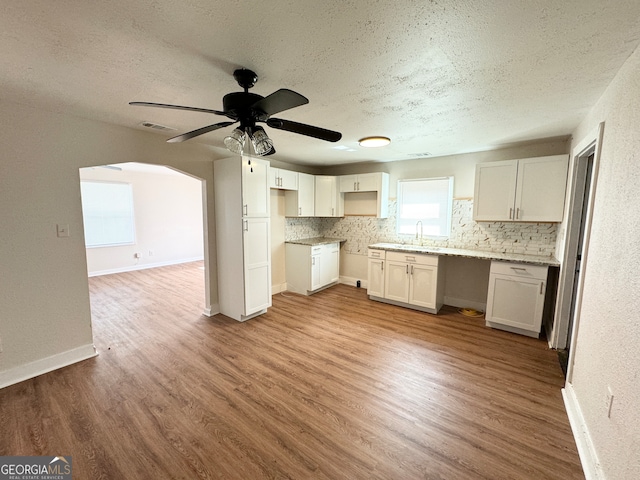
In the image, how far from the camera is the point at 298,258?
4.79 meters

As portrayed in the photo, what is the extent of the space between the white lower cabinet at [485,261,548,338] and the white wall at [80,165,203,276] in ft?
21.2

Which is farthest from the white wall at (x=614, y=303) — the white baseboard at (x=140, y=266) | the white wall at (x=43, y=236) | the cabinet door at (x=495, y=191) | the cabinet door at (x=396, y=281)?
the white baseboard at (x=140, y=266)

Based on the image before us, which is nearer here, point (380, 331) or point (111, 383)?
point (111, 383)

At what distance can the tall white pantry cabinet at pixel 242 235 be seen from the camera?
3453mm

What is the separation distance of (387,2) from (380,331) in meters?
3.19

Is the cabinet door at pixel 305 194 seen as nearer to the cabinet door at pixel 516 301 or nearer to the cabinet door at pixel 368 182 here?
the cabinet door at pixel 368 182

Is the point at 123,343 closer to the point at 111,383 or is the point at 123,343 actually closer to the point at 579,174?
the point at 111,383

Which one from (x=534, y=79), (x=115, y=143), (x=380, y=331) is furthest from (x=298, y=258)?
(x=534, y=79)

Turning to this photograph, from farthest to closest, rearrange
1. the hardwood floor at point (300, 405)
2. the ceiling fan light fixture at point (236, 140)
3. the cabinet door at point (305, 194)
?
the cabinet door at point (305, 194) < the ceiling fan light fixture at point (236, 140) < the hardwood floor at point (300, 405)

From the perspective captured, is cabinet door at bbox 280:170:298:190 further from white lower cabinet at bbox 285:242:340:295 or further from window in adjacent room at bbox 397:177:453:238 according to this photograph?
window in adjacent room at bbox 397:177:453:238

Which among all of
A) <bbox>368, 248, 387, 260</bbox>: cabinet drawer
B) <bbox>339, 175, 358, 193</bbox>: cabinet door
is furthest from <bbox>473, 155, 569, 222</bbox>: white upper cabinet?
<bbox>339, 175, 358, 193</bbox>: cabinet door

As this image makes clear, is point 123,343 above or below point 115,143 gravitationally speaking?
below

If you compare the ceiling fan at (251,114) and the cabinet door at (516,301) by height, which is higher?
the ceiling fan at (251,114)

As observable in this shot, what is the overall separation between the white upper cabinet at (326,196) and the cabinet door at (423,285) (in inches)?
74.8
